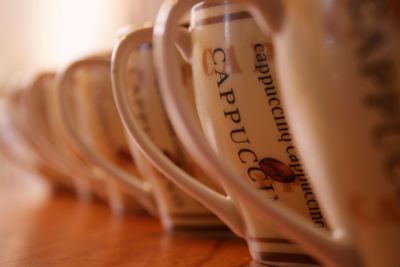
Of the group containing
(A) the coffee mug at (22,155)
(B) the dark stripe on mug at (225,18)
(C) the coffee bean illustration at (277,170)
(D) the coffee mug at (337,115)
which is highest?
(B) the dark stripe on mug at (225,18)

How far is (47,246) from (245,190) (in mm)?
331

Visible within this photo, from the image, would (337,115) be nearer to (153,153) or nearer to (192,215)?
(153,153)

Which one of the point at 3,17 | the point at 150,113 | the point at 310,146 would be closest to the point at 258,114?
the point at 310,146

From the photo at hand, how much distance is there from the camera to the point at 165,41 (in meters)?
0.32

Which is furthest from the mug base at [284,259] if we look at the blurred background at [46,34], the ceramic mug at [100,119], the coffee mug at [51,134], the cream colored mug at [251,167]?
the blurred background at [46,34]

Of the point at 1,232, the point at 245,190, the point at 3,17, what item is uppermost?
the point at 3,17

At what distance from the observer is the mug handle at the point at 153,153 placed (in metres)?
0.42

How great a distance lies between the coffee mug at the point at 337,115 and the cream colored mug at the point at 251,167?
0.07 meters

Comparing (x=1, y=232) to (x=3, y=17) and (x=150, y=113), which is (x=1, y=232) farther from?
(x=3, y=17)

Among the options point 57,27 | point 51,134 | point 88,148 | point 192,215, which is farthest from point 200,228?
point 57,27

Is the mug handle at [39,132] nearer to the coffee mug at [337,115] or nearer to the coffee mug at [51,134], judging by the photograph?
the coffee mug at [51,134]

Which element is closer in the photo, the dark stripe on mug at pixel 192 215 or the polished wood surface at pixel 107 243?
the polished wood surface at pixel 107 243

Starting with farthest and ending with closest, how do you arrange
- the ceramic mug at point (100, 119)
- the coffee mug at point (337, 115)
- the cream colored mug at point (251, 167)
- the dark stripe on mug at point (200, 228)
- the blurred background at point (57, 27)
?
the blurred background at point (57, 27), the ceramic mug at point (100, 119), the dark stripe on mug at point (200, 228), the cream colored mug at point (251, 167), the coffee mug at point (337, 115)

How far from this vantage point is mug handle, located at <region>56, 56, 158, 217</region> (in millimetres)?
618
